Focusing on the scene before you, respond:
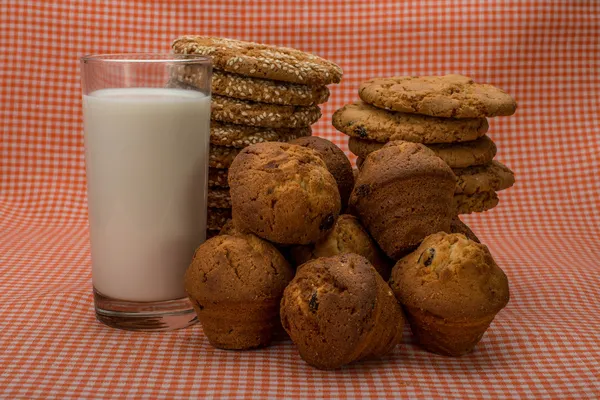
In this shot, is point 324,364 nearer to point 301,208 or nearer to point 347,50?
point 301,208

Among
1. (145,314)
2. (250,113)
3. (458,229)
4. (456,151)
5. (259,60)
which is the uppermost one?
(259,60)

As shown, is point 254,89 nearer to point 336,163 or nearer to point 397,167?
point 336,163

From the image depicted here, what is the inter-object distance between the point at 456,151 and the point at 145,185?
3.37 ft

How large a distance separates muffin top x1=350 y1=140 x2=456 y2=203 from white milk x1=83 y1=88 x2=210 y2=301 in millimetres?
422

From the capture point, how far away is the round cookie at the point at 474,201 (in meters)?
2.70

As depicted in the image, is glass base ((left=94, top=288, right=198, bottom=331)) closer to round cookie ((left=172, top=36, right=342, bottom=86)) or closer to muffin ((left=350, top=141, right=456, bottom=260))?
muffin ((left=350, top=141, right=456, bottom=260))

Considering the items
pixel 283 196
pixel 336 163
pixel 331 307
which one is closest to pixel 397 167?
pixel 336 163

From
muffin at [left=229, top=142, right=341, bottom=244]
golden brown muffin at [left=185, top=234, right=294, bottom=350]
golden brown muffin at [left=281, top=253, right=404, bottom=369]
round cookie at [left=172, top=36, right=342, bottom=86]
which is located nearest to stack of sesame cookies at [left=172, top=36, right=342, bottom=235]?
round cookie at [left=172, top=36, right=342, bottom=86]

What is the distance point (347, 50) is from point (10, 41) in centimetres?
145

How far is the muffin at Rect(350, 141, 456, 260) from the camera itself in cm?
213

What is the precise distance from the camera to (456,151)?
2.64 metres

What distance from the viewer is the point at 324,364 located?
6.30 feet

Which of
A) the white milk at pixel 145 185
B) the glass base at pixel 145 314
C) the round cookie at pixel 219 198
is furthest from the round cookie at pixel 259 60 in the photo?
the glass base at pixel 145 314

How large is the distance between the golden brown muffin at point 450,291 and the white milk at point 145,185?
1.88ft
